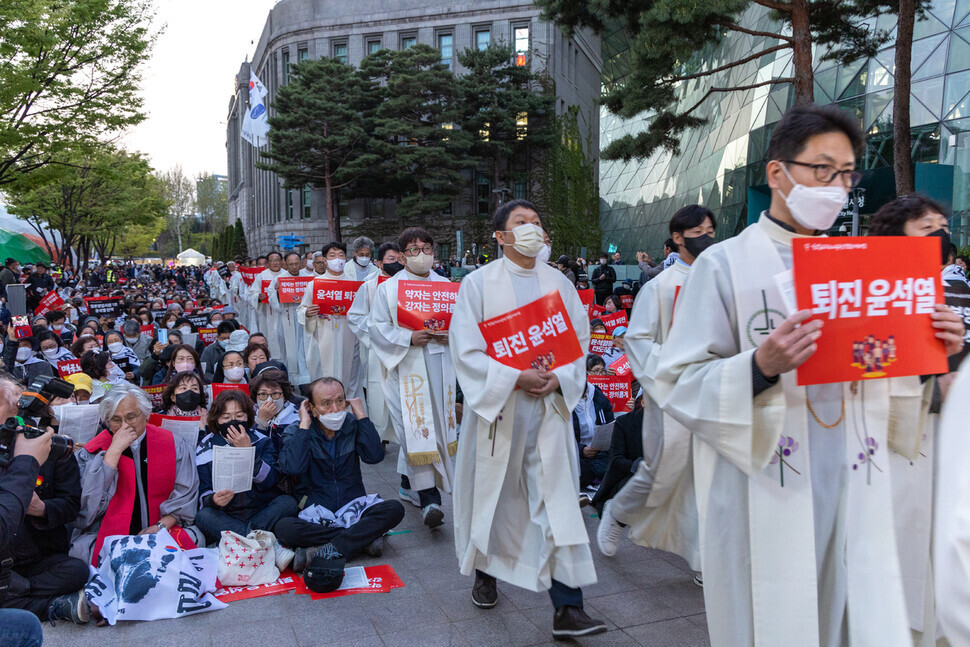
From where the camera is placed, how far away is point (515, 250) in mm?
4199

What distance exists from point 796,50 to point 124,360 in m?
11.2

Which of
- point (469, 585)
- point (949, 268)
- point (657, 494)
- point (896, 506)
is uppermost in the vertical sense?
point (949, 268)

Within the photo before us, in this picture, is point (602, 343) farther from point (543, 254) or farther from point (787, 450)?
point (787, 450)

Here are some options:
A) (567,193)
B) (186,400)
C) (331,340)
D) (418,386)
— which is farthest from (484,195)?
(186,400)

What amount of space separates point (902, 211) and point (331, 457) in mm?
3649

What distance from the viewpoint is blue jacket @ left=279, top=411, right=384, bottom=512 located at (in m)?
5.07

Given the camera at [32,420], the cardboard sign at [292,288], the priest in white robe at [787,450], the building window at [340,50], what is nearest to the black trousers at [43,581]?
the camera at [32,420]

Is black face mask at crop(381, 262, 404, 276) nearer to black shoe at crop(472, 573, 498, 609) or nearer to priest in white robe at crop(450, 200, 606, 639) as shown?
priest in white robe at crop(450, 200, 606, 639)

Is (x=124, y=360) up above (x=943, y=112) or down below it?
below

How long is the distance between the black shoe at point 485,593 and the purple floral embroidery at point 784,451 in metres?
2.19

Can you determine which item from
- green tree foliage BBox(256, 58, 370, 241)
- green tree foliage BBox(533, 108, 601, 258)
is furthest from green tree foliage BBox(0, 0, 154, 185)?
green tree foliage BBox(533, 108, 601, 258)

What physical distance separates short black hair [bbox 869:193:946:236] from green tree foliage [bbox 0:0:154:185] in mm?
15817

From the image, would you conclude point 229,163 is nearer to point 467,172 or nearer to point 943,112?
point 467,172

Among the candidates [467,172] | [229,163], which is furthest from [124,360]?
[229,163]
